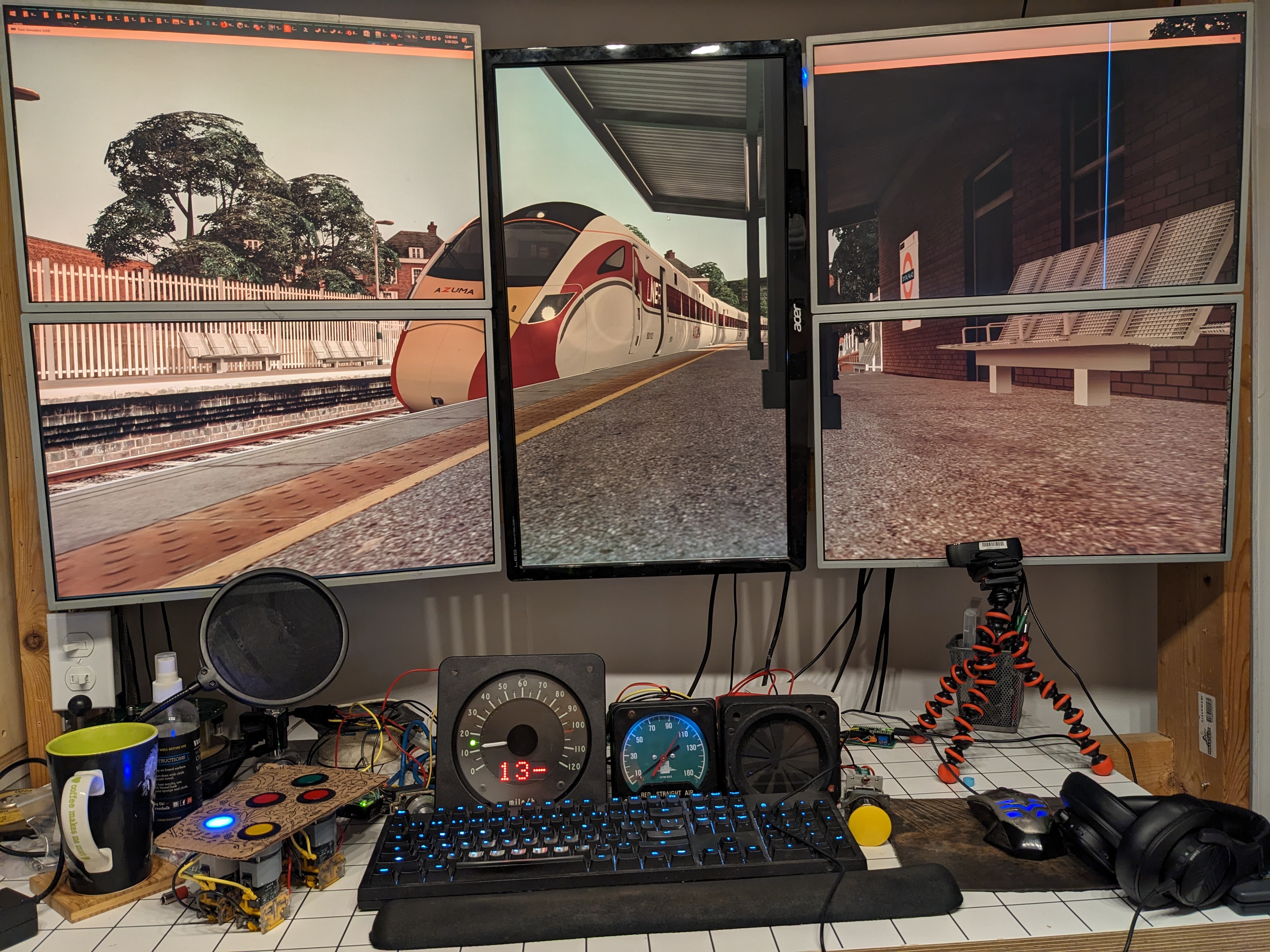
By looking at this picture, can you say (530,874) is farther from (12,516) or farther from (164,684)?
(12,516)

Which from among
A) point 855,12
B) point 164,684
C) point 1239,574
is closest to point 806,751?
point 1239,574

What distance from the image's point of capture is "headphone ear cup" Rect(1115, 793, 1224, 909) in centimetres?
98

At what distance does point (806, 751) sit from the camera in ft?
4.05

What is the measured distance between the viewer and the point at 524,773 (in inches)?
48.0

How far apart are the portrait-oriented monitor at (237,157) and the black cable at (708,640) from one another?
750 millimetres

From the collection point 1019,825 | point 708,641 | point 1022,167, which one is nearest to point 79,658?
point 708,641

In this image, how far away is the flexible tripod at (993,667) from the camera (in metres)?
1.37

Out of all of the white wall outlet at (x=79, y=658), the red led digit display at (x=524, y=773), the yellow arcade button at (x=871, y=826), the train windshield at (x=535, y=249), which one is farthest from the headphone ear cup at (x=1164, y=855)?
the white wall outlet at (x=79, y=658)

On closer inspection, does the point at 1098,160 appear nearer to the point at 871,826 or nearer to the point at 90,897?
the point at 871,826

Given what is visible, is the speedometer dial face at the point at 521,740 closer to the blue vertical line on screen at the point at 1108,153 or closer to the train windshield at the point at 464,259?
the train windshield at the point at 464,259

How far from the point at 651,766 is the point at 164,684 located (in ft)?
2.50

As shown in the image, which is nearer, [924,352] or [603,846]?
[603,846]

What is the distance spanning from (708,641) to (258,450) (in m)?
0.94

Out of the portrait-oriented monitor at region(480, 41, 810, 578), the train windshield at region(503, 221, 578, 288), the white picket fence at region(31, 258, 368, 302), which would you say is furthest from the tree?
the white picket fence at region(31, 258, 368, 302)
